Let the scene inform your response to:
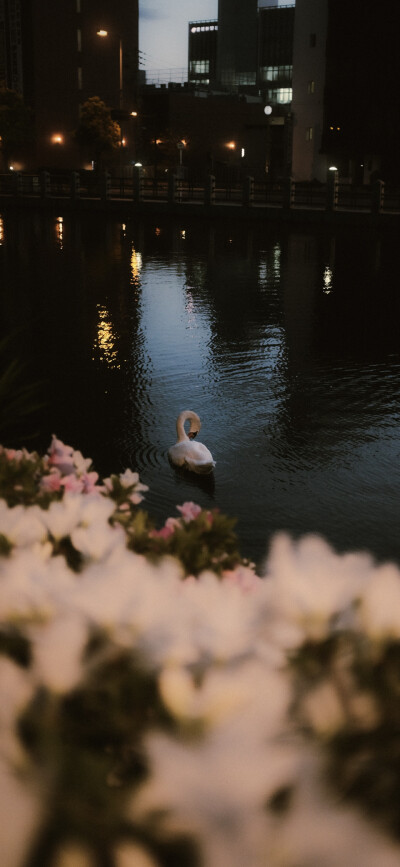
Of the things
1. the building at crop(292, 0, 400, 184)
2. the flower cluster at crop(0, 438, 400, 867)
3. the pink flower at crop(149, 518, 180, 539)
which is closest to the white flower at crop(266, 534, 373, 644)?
the flower cluster at crop(0, 438, 400, 867)

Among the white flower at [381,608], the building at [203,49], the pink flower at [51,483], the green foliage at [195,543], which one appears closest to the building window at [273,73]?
the building at [203,49]

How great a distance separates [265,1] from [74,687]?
153719mm

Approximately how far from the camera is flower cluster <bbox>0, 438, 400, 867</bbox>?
1297 mm

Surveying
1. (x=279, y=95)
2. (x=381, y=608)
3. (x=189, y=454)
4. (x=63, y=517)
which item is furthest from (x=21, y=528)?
(x=279, y=95)

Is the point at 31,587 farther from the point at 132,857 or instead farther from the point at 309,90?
the point at 309,90

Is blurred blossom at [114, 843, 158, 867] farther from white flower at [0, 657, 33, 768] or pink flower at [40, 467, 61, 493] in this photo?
pink flower at [40, 467, 61, 493]

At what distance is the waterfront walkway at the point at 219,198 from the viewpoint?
34062 mm

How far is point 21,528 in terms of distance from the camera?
203 cm

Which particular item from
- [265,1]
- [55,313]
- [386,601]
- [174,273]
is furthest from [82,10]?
[265,1]

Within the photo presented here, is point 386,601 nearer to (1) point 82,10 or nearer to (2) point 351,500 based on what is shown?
(2) point 351,500

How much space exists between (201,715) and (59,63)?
232 feet

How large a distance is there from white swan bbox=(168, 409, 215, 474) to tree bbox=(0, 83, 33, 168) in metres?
57.3

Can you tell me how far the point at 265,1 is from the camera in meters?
139

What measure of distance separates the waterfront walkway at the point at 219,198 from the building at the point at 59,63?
47.2 feet
